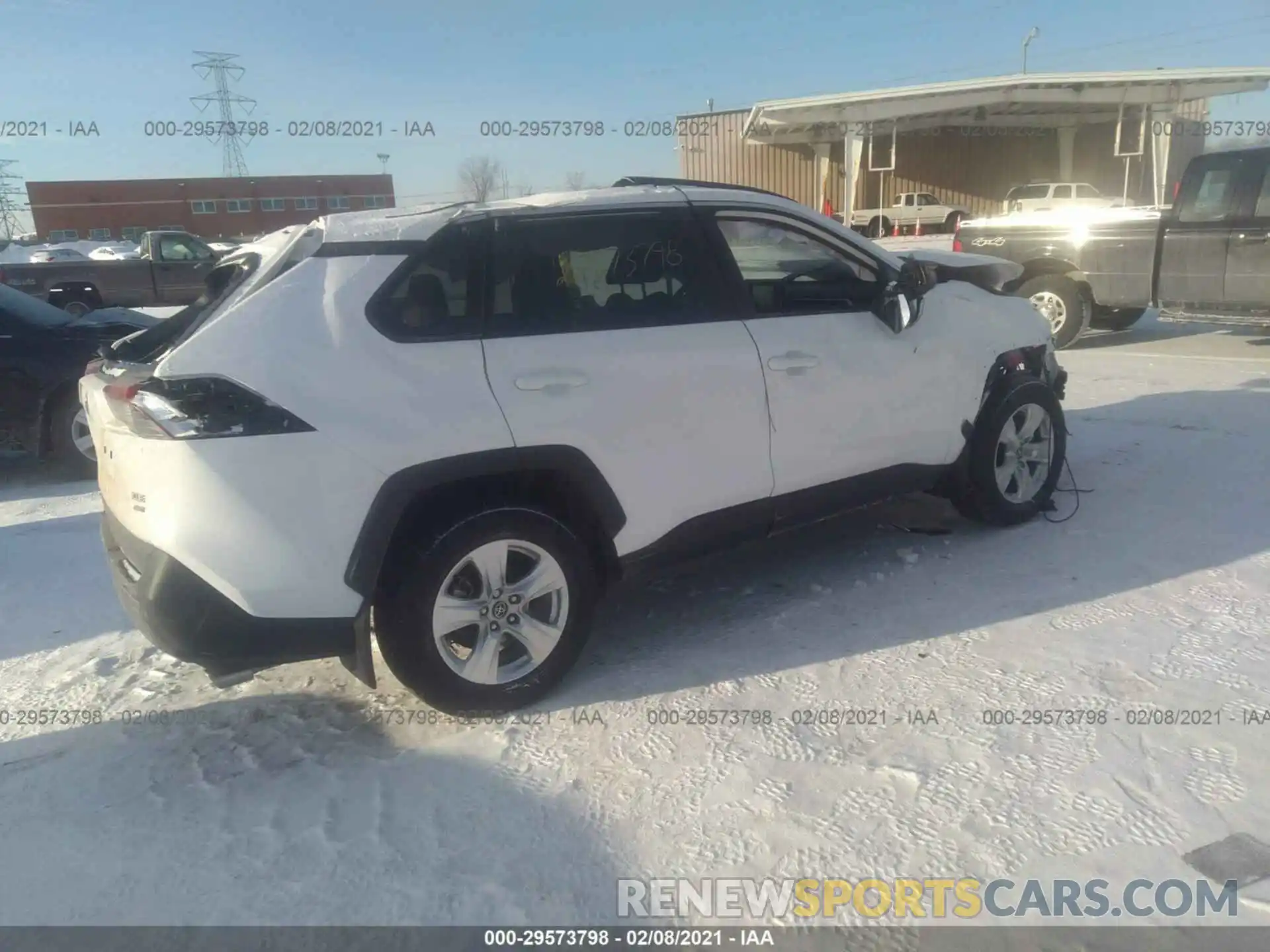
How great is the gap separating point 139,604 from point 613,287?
195cm

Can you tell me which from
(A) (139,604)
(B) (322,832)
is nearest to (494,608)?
(B) (322,832)

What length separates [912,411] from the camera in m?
4.20

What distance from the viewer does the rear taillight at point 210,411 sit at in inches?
110

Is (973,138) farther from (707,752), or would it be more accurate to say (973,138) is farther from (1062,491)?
(707,752)

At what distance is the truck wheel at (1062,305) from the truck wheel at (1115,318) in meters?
1.12

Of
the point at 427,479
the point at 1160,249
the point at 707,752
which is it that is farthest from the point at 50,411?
the point at 1160,249

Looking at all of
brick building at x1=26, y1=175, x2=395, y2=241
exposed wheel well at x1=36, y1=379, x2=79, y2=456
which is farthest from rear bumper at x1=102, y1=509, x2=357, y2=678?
brick building at x1=26, y1=175, x2=395, y2=241

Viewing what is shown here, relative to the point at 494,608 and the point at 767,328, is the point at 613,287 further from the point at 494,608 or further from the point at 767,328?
the point at 494,608

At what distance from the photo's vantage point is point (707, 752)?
3.04 metres

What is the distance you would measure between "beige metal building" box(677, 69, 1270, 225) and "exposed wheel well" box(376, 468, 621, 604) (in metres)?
30.5

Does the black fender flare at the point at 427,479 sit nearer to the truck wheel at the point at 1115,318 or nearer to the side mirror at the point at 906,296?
the side mirror at the point at 906,296

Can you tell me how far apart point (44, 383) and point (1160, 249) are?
9789 mm

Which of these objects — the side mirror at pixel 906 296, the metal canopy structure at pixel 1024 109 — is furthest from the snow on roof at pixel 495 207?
the metal canopy structure at pixel 1024 109

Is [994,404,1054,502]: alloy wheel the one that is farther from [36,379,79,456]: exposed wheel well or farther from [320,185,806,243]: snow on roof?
[36,379,79,456]: exposed wheel well
